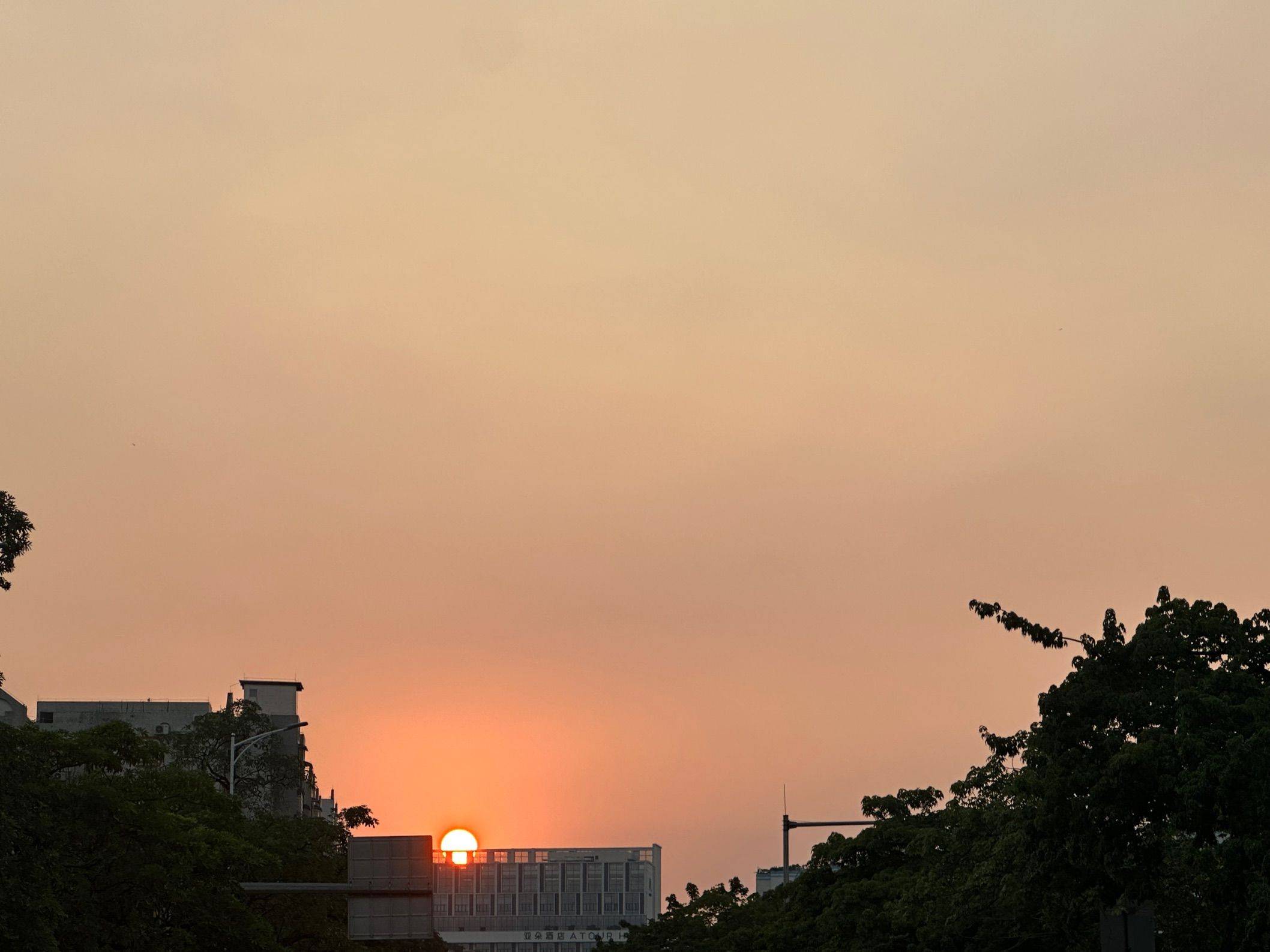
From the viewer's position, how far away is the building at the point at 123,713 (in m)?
130

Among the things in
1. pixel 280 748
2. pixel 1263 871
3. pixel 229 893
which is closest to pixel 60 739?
pixel 229 893

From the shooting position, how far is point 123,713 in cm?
13200

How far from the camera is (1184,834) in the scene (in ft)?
97.2

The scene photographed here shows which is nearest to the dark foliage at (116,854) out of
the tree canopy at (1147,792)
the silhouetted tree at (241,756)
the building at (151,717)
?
the tree canopy at (1147,792)

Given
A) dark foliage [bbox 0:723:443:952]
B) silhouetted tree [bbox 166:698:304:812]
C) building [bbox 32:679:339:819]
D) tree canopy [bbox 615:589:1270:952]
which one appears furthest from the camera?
building [bbox 32:679:339:819]

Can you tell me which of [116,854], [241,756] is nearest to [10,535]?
[116,854]

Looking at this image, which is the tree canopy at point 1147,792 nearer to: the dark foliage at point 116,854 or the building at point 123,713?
the dark foliage at point 116,854

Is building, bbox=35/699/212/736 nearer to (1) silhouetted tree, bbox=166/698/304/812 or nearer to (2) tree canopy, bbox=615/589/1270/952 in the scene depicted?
(1) silhouetted tree, bbox=166/698/304/812

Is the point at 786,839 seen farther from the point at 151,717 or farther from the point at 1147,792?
the point at 151,717

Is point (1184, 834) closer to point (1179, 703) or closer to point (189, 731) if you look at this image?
point (1179, 703)

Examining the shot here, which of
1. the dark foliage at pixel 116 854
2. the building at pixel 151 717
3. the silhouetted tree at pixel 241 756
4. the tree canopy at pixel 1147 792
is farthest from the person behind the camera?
the building at pixel 151 717

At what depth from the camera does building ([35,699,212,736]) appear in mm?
129625

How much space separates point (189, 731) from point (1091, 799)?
69987mm

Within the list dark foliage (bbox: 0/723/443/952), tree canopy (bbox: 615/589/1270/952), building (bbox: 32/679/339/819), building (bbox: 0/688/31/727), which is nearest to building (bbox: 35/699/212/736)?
building (bbox: 32/679/339/819)
